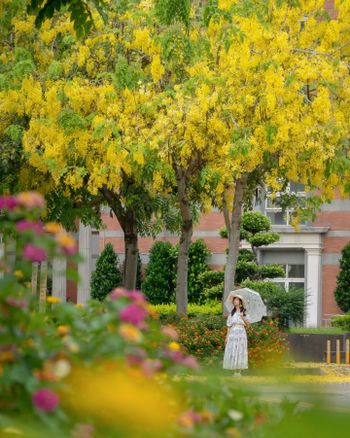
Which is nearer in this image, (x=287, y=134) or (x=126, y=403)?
(x=126, y=403)

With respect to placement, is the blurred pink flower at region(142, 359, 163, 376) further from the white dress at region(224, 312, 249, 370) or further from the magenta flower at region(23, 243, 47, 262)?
the white dress at region(224, 312, 249, 370)

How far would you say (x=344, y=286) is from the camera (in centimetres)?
4134

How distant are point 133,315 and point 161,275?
40.3 meters

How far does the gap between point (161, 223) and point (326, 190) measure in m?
9.01

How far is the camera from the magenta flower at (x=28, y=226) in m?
3.34

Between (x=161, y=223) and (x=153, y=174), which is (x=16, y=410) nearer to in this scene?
(x=153, y=174)

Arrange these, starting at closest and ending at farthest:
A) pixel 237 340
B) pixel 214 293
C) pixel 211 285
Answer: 1. pixel 237 340
2. pixel 214 293
3. pixel 211 285

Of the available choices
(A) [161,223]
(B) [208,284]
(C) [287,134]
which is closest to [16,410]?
(C) [287,134]

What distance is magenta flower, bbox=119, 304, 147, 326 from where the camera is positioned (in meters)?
3.32

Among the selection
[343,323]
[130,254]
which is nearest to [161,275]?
[343,323]

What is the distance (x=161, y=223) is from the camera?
113ft

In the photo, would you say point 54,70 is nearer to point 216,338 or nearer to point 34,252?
point 216,338

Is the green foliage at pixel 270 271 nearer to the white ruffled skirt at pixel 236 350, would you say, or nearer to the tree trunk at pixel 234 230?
the tree trunk at pixel 234 230

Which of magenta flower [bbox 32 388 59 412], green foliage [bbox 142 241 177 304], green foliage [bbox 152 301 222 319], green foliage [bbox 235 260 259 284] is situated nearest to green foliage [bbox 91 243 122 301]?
green foliage [bbox 142 241 177 304]
